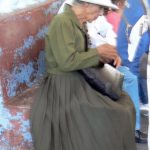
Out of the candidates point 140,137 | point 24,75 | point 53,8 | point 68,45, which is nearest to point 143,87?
point 140,137

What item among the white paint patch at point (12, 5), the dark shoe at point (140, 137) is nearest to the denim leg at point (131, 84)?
the dark shoe at point (140, 137)

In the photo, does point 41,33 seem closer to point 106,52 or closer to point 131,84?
point 106,52

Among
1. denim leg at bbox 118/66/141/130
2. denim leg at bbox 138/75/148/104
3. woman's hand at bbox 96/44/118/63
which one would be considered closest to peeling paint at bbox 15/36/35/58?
woman's hand at bbox 96/44/118/63

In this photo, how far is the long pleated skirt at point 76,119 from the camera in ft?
8.68

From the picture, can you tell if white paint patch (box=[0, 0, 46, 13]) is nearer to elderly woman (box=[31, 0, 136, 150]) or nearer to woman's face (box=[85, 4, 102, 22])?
elderly woman (box=[31, 0, 136, 150])

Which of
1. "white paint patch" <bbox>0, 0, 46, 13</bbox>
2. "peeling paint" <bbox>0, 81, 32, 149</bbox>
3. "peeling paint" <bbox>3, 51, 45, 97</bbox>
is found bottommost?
"peeling paint" <bbox>0, 81, 32, 149</bbox>

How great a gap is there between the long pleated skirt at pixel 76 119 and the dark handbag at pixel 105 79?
49 mm

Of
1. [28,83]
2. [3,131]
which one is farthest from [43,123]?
[28,83]

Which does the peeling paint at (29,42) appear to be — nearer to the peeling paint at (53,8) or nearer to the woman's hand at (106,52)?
the peeling paint at (53,8)

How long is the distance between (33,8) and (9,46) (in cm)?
47

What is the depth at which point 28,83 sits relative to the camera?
317cm

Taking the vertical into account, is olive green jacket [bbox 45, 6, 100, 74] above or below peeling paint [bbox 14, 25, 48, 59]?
above

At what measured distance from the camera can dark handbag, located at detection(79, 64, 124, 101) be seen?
2.74 m

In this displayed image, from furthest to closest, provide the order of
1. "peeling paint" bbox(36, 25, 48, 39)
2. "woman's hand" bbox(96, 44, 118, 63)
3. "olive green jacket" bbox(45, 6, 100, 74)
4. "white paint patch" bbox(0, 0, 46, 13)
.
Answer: "peeling paint" bbox(36, 25, 48, 39)
"white paint patch" bbox(0, 0, 46, 13)
"woman's hand" bbox(96, 44, 118, 63)
"olive green jacket" bbox(45, 6, 100, 74)
